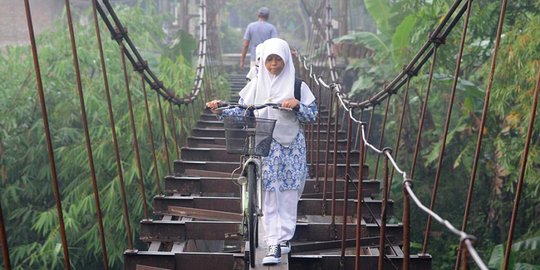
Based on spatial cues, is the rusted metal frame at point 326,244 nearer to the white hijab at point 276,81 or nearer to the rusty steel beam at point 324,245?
the rusty steel beam at point 324,245

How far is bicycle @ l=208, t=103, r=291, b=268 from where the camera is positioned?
3.15m

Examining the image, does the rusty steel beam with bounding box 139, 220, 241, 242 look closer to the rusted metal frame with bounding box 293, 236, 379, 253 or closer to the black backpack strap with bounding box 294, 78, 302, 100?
the rusted metal frame with bounding box 293, 236, 379, 253

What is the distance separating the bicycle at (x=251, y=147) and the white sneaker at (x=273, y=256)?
0.06 m

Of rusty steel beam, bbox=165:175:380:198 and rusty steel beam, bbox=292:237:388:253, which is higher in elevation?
rusty steel beam, bbox=165:175:380:198

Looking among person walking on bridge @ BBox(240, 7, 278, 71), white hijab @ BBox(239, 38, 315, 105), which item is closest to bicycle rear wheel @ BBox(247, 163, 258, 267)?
white hijab @ BBox(239, 38, 315, 105)

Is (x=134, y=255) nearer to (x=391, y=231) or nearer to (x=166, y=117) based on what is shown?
(x=391, y=231)

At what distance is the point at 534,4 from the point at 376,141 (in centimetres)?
636

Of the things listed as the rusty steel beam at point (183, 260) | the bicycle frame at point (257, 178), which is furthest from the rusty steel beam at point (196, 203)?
the bicycle frame at point (257, 178)

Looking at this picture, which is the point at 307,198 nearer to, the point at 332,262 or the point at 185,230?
the point at 185,230

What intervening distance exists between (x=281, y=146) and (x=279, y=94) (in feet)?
0.78

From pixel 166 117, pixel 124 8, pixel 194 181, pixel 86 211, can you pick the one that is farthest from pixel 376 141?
pixel 194 181

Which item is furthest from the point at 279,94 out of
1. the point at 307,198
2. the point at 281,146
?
the point at 307,198

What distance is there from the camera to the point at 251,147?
3.18 m

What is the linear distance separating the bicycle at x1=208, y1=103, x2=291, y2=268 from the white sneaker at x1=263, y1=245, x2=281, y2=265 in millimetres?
62
